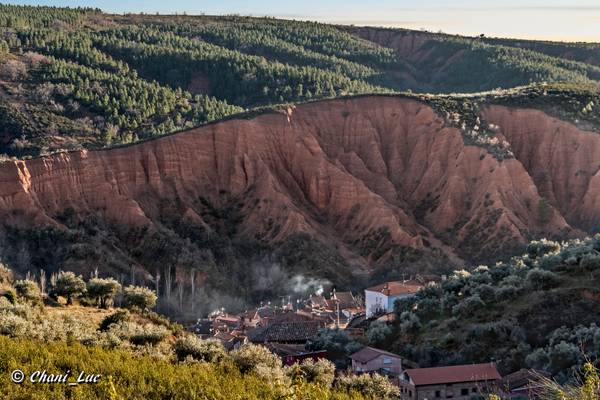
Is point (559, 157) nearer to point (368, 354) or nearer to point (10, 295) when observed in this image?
point (368, 354)

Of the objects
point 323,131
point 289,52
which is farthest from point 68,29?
point 323,131

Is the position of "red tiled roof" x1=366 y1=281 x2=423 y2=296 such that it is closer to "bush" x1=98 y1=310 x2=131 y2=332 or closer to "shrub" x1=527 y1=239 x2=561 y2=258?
"shrub" x1=527 y1=239 x2=561 y2=258

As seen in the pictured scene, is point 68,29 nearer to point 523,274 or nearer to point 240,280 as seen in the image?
point 240,280

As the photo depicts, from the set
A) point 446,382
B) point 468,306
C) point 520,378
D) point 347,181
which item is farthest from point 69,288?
point 347,181

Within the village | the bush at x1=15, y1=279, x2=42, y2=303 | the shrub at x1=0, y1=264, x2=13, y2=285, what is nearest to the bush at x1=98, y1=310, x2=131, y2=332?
the bush at x1=15, y1=279, x2=42, y2=303

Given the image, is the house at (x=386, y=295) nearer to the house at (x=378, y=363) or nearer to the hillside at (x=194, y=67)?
the house at (x=378, y=363)

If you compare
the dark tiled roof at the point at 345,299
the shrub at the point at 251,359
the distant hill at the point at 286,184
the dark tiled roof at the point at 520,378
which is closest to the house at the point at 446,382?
the dark tiled roof at the point at 520,378
